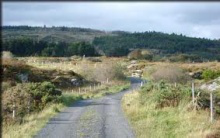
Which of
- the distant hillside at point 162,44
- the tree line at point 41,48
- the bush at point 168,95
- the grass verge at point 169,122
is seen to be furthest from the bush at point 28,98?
the distant hillside at point 162,44

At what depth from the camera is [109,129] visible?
18.5 meters

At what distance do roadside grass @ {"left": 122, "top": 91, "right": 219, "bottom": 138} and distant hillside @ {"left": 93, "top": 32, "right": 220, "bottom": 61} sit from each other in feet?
404

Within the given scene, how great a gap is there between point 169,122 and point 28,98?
12531 mm

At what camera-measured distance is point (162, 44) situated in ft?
550

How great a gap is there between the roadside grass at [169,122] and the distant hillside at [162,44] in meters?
123

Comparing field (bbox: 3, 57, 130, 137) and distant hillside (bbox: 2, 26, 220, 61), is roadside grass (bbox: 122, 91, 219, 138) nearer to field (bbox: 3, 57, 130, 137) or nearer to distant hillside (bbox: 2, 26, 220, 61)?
field (bbox: 3, 57, 130, 137)

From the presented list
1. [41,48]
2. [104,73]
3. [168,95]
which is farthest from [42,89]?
[41,48]

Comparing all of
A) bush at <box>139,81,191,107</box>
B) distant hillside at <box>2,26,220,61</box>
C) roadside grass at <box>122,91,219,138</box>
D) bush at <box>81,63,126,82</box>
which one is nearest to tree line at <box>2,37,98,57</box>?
distant hillside at <box>2,26,220,61</box>

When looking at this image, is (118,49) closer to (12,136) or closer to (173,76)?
(173,76)

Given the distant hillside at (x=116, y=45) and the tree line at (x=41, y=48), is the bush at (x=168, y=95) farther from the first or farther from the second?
the distant hillside at (x=116, y=45)

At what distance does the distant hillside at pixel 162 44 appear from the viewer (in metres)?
154

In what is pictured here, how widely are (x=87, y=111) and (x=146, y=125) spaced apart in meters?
7.82

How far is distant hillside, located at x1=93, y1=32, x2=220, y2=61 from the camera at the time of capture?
154 meters

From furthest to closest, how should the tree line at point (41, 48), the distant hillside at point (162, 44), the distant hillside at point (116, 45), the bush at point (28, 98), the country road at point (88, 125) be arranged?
1. the distant hillside at point (162, 44)
2. the distant hillside at point (116, 45)
3. the tree line at point (41, 48)
4. the bush at point (28, 98)
5. the country road at point (88, 125)
